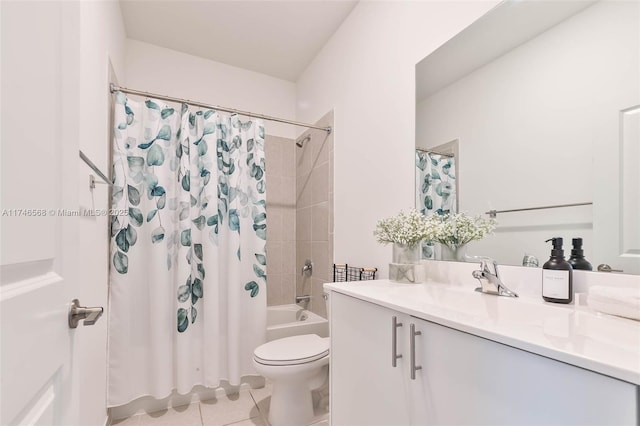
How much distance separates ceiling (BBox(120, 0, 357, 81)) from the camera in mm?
1998

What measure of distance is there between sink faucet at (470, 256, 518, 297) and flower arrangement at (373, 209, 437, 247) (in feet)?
0.80

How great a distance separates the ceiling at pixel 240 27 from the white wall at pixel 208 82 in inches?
3.1

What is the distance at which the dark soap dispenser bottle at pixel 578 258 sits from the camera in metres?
0.87

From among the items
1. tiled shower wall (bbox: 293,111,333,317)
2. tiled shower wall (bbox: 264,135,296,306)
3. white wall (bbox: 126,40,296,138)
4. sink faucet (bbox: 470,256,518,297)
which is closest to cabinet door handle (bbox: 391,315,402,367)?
sink faucet (bbox: 470,256,518,297)

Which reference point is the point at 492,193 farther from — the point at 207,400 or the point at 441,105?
the point at 207,400

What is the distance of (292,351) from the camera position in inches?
66.7

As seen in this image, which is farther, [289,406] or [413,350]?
[289,406]

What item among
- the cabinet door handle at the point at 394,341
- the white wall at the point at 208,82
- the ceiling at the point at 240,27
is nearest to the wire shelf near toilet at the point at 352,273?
the cabinet door handle at the point at 394,341

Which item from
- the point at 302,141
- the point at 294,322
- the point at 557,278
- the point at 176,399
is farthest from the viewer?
the point at 302,141

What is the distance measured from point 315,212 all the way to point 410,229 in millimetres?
1292

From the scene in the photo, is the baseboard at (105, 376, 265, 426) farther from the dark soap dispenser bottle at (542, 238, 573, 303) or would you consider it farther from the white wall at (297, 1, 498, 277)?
the dark soap dispenser bottle at (542, 238, 573, 303)

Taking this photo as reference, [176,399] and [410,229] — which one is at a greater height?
[410,229]

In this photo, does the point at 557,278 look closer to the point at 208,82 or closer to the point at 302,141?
the point at 302,141

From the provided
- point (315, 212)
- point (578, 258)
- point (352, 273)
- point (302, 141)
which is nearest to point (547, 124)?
point (578, 258)
